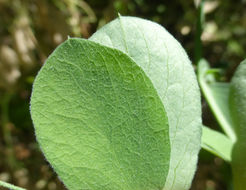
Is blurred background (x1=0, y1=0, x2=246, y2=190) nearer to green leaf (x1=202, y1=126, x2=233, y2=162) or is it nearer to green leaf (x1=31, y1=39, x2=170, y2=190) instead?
green leaf (x1=202, y1=126, x2=233, y2=162)

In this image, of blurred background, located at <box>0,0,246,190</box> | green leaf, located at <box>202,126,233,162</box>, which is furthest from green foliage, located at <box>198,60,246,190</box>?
blurred background, located at <box>0,0,246,190</box>

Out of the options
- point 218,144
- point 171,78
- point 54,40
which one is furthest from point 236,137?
point 54,40

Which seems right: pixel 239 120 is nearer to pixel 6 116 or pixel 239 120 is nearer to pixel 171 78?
pixel 171 78

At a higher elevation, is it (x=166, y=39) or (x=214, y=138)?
(x=166, y=39)

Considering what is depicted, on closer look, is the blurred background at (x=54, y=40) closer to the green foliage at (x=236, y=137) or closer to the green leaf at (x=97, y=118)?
the green foliage at (x=236, y=137)

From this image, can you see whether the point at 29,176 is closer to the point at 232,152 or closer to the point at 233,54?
the point at 233,54

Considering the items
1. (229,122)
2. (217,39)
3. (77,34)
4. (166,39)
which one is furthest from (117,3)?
(166,39)
